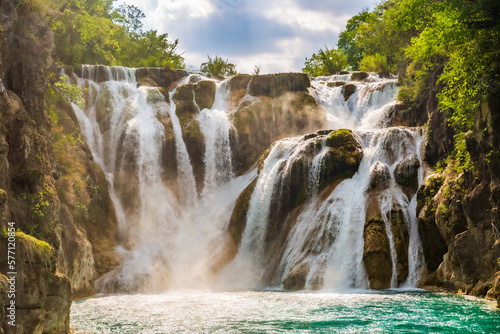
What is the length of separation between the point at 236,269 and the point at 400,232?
8.70 metres

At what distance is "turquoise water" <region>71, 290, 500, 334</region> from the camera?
39.7ft

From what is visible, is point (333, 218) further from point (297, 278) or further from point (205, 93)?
point (205, 93)

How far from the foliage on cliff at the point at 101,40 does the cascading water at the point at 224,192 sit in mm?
2435

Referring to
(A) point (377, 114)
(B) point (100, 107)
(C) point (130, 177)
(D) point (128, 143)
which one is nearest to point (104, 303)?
(C) point (130, 177)

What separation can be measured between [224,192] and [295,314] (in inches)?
702

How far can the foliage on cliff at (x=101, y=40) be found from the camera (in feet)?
105

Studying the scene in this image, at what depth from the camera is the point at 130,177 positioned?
2967 centimetres

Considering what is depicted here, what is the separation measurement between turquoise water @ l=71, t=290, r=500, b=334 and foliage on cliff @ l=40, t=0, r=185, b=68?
12106 mm

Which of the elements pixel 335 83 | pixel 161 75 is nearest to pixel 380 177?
pixel 335 83

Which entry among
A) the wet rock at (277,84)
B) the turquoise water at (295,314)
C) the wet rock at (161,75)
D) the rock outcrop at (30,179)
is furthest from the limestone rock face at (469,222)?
the wet rock at (161,75)

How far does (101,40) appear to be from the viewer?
3944 centimetres

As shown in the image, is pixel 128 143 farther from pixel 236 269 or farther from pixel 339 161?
pixel 339 161

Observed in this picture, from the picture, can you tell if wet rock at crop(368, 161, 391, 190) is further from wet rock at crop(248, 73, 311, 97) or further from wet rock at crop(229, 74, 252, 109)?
wet rock at crop(229, 74, 252, 109)

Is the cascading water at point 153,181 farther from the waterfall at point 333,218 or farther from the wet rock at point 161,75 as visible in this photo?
the waterfall at point 333,218
